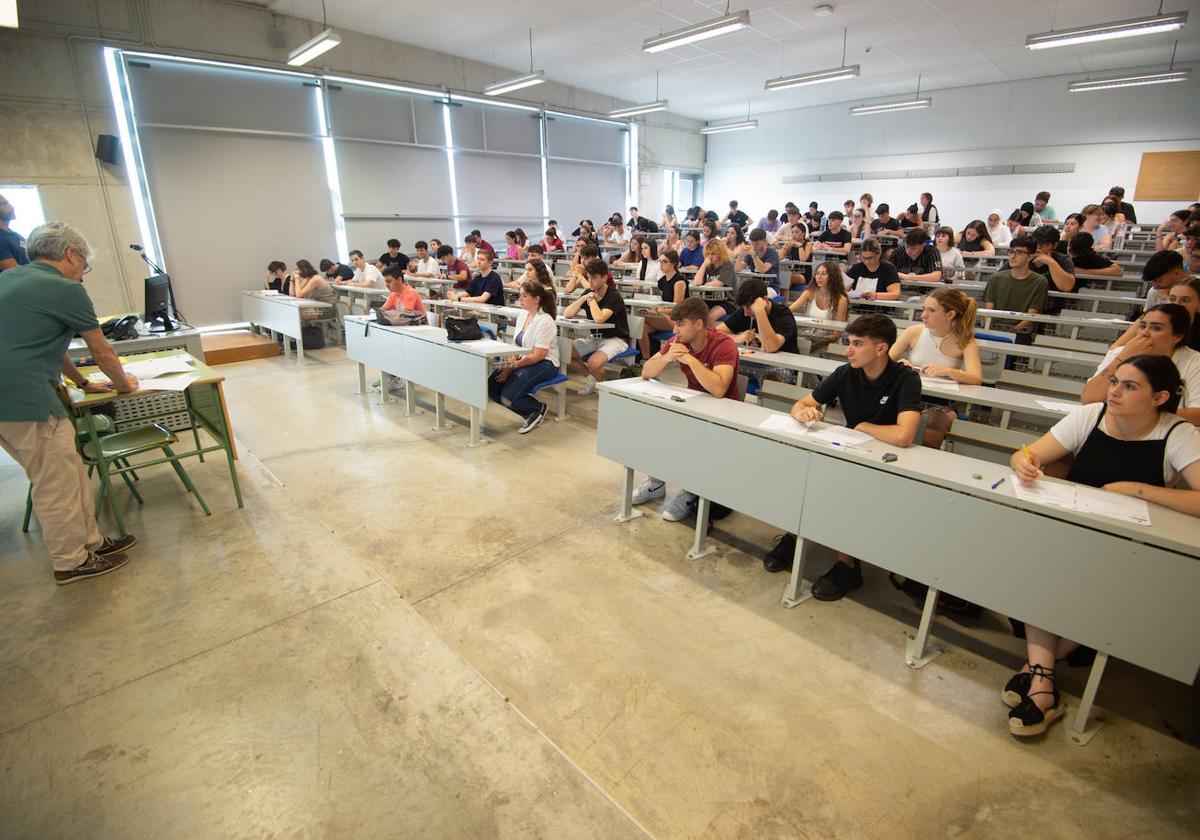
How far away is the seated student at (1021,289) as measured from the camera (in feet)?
13.7

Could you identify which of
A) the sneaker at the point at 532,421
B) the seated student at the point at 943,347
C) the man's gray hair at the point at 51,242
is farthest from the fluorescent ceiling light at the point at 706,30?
→ the man's gray hair at the point at 51,242

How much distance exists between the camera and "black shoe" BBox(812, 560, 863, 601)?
2381 millimetres

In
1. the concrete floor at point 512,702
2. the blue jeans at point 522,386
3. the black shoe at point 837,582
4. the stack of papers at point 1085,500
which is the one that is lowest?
the concrete floor at point 512,702

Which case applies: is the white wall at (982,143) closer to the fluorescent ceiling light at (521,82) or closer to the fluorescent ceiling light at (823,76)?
the fluorescent ceiling light at (823,76)

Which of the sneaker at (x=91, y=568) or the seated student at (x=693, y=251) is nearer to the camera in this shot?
the sneaker at (x=91, y=568)

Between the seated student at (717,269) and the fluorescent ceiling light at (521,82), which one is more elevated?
the fluorescent ceiling light at (521,82)

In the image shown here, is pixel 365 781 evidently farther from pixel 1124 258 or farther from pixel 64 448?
pixel 1124 258

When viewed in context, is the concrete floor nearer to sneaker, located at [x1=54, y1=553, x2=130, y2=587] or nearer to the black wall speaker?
sneaker, located at [x1=54, y1=553, x2=130, y2=587]

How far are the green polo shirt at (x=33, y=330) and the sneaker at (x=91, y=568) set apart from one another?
26.2 inches

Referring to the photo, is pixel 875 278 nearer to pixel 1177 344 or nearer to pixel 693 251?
pixel 1177 344

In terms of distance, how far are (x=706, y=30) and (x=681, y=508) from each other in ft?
17.7

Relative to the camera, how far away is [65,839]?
1.43 m

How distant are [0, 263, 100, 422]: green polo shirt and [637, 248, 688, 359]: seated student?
12.4 ft

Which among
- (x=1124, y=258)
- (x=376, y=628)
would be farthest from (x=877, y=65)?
(x=376, y=628)
